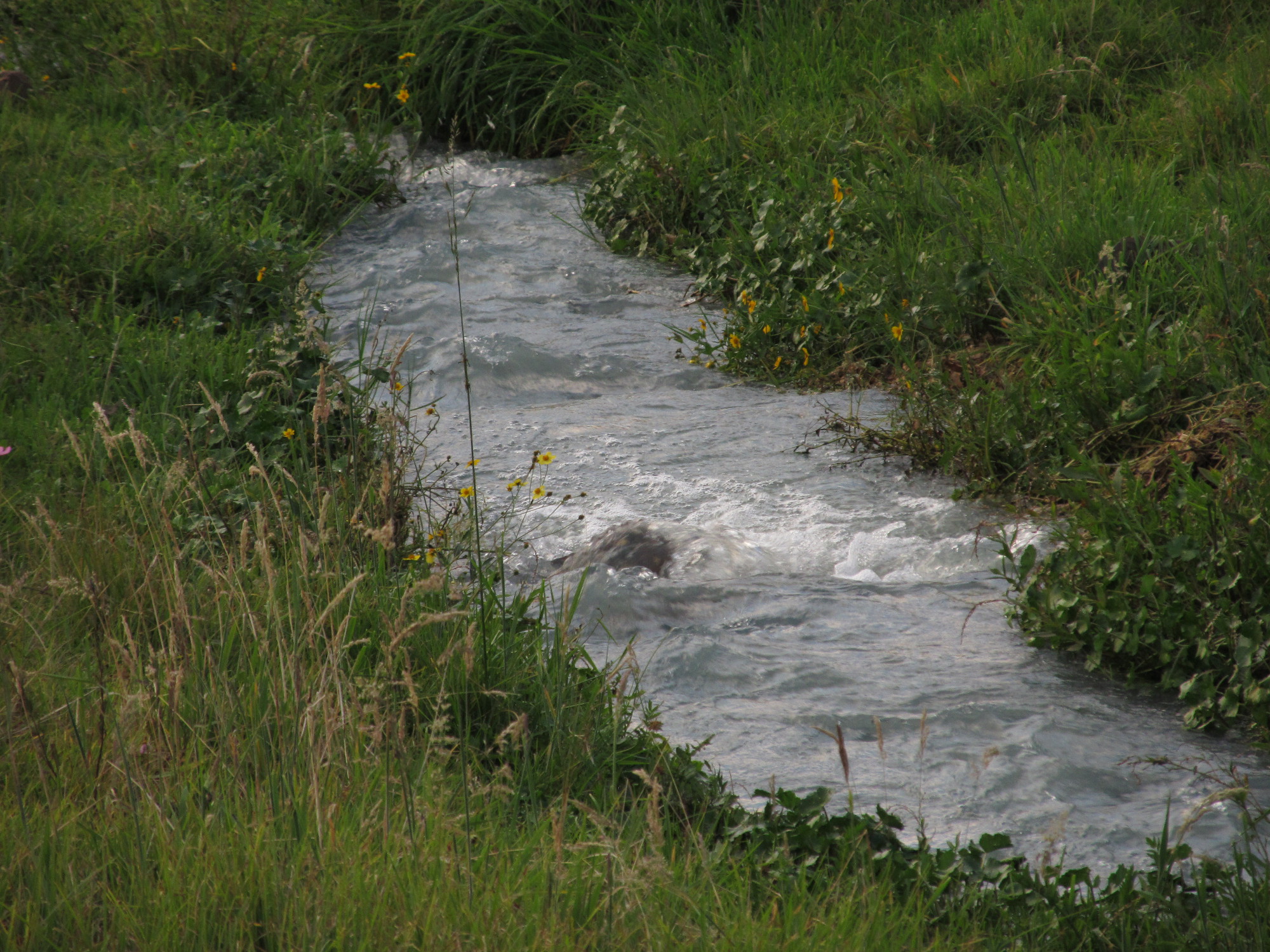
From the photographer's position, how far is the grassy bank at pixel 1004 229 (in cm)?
313

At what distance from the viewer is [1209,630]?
2918 millimetres

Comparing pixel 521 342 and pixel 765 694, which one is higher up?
pixel 521 342

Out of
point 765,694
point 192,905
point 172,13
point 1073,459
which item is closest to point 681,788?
point 765,694

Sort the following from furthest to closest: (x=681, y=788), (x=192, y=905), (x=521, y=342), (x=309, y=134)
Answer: (x=309, y=134)
(x=521, y=342)
(x=681, y=788)
(x=192, y=905)

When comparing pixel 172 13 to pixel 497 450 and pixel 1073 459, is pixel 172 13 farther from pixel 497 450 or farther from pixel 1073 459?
pixel 1073 459

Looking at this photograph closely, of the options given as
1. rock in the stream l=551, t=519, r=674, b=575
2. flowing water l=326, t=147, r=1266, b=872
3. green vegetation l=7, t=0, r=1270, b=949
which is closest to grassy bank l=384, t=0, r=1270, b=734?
green vegetation l=7, t=0, r=1270, b=949

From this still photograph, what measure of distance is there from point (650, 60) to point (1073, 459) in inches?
203

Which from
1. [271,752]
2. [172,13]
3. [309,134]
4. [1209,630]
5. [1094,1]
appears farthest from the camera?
[172,13]

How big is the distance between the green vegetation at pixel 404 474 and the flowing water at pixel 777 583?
188 millimetres

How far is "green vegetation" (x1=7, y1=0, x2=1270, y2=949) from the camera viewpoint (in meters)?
1.90

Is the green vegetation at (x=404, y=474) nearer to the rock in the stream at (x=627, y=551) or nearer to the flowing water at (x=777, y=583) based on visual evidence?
the flowing water at (x=777, y=583)

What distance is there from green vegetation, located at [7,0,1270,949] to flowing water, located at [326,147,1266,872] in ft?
0.62

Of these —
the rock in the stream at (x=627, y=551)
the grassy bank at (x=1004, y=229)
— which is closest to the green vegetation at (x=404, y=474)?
the grassy bank at (x=1004, y=229)

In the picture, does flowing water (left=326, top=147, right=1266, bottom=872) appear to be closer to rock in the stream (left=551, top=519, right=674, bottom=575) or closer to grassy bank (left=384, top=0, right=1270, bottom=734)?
rock in the stream (left=551, top=519, right=674, bottom=575)
